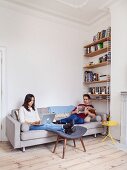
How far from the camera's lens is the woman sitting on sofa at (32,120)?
10.4 ft

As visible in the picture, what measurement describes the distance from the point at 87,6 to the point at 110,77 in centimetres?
179

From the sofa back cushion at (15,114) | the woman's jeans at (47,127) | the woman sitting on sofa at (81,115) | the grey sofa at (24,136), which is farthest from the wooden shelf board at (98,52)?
the sofa back cushion at (15,114)

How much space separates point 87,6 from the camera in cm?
404

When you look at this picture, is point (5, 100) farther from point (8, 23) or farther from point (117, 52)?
point (117, 52)

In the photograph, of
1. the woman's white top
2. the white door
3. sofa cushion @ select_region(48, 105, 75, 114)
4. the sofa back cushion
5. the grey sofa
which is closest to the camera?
the grey sofa

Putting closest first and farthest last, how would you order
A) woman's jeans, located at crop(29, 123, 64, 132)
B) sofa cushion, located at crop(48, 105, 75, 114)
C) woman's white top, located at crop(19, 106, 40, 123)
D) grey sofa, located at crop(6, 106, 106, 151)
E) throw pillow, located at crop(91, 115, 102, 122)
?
grey sofa, located at crop(6, 106, 106, 151) < woman's jeans, located at crop(29, 123, 64, 132) < woman's white top, located at crop(19, 106, 40, 123) < throw pillow, located at crop(91, 115, 102, 122) < sofa cushion, located at crop(48, 105, 75, 114)

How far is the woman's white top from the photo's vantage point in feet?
10.9

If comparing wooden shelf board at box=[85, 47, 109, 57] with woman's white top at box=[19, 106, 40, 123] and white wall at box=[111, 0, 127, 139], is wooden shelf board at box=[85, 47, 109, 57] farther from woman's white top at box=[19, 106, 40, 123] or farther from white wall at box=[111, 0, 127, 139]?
woman's white top at box=[19, 106, 40, 123]

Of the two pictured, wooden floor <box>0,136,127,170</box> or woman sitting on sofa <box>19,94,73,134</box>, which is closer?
wooden floor <box>0,136,127,170</box>

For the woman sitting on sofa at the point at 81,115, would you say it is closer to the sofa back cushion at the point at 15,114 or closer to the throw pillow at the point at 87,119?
the throw pillow at the point at 87,119

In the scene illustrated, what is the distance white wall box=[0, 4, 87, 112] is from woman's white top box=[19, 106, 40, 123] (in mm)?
543

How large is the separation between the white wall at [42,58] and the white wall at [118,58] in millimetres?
1245

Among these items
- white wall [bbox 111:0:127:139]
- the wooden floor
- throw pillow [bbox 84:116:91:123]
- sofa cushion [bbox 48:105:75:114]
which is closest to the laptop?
the wooden floor

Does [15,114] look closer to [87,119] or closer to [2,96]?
[2,96]
